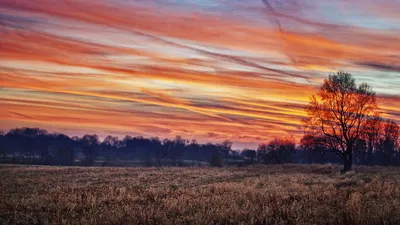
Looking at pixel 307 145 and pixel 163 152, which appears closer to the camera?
pixel 307 145

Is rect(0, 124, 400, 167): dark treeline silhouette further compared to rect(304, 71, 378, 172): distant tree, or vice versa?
rect(0, 124, 400, 167): dark treeline silhouette

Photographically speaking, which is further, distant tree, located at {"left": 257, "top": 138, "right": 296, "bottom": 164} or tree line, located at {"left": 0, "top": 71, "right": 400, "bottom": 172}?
distant tree, located at {"left": 257, "top": 138, "right": 296, "bottom": 164}

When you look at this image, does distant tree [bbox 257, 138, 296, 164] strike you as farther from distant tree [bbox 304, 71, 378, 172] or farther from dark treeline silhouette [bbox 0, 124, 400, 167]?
distant tree [bbox 304, 71, 378, 172]

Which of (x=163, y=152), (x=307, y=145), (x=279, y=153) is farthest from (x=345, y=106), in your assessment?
(x=163, y=152)

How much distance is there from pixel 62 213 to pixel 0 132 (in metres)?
198

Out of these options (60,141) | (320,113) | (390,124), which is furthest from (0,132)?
(320,113)

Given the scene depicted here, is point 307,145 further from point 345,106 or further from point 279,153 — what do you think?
point 279,153

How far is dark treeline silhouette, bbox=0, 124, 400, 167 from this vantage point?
98.6 metres

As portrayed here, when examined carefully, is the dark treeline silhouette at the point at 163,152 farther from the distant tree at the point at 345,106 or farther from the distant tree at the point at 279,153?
the distant tree at the point at 345,106

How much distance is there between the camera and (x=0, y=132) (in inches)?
7461

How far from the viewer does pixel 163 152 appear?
161875 mm

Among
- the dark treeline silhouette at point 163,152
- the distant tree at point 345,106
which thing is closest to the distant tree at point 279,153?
the dark treeline silhouette at point 163,152

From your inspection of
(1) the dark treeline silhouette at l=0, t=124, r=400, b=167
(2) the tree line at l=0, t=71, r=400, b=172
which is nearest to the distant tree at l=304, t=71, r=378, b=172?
(2) the tree line at l=0, t=71, r=400, b=172

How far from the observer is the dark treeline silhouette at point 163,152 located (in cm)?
9856
